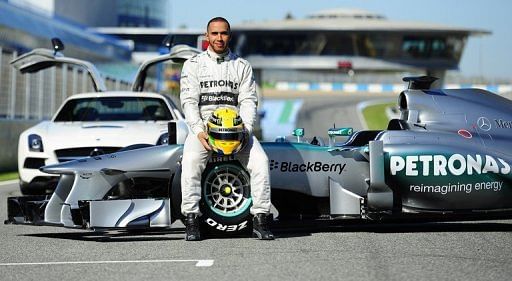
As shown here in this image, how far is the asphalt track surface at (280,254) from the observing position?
6.88 metres

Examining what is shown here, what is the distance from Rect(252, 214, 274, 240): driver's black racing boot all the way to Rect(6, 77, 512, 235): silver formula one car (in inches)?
5.2

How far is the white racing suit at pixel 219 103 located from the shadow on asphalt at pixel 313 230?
0.52 meters

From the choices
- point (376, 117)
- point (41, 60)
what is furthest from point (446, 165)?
point (376, 117)

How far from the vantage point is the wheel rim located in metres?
8.83

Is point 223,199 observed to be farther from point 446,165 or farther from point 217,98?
point 446,165

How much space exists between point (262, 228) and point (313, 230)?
3.00ft

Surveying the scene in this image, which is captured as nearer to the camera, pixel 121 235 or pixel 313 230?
pixel 121 235

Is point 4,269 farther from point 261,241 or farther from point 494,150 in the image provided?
point 494,150

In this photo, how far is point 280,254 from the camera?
780cm

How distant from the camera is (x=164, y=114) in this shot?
15.0 metres

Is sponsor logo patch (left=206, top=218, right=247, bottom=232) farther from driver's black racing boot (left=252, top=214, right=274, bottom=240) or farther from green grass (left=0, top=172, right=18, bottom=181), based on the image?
green grass (left=0, top=172, right=18, bottom=181)

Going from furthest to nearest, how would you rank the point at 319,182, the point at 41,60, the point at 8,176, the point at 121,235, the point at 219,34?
the point at 8,176 → the point at 41,60 → the point at 121,235 → the point at 319,182 → the point at 219,34

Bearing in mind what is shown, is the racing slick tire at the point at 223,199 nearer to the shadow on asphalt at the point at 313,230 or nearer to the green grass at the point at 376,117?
the shadow on asphalt at the point at 313,230

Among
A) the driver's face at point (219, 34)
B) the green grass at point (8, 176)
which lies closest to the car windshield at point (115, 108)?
the green grass at point (8, 176)
